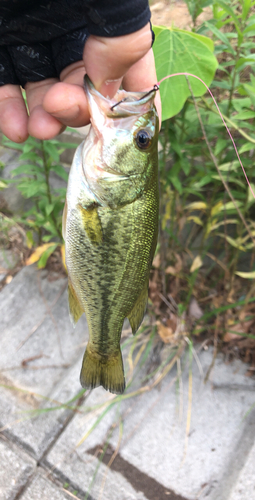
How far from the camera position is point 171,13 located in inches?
129

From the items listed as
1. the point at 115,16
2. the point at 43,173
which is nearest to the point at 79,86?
the point at 115,16

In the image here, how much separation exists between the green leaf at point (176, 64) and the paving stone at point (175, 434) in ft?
5.50

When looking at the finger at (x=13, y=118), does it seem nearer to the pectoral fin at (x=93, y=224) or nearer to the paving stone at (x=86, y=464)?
the pectoral fin at (x=93, y=224)

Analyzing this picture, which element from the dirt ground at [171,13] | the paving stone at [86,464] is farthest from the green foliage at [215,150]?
the dirt ground at [171,13]

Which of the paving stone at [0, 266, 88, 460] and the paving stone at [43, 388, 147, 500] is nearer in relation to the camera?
the paving stone at [43, 388, 147, 500]

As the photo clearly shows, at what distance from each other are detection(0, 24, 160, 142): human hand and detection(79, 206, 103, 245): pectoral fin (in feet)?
1.03

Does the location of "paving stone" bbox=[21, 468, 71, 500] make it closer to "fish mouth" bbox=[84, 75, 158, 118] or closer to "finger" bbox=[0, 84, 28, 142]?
"finger" bbox=[0, 84, 28, 142]

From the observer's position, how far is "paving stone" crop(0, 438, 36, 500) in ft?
5.66

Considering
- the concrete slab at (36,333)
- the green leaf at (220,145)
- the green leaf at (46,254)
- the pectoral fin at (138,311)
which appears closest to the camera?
the pectoral fin at (138,311)

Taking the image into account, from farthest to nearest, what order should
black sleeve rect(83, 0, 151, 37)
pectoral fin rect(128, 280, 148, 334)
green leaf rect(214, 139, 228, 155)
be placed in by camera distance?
1. green leaf rect(214, 139, 228, 155)
2. pectoral fin rect(128, 280, 148, 334)
3. black sleeve rect(83, 0, 151, 37)

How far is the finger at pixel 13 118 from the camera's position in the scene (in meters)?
1.34

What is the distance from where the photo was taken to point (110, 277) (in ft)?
3.93

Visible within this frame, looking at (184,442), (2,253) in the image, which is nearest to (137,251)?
(184,442)

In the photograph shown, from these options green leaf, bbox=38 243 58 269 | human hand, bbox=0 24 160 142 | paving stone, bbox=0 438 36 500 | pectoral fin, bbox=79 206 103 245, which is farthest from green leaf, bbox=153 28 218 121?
paving stone, bbox=0 438 36 500
